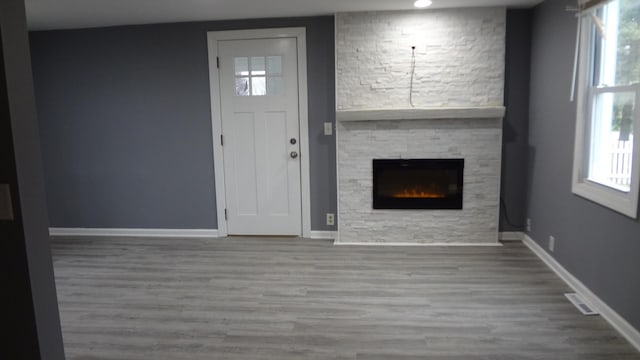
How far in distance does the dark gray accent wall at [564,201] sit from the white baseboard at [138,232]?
3.37 metres

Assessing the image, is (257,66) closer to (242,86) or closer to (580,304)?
(242,86)

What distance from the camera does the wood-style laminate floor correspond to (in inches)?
105

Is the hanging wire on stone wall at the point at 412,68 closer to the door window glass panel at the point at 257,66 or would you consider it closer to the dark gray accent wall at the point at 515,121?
the dark gray accent wall at the point at 515,121

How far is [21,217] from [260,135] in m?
3.42

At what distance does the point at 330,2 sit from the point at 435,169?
74.5 inches

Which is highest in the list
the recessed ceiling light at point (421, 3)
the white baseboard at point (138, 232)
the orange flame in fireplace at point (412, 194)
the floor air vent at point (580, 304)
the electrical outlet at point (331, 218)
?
the recessed ceiling light at point (421, 3)

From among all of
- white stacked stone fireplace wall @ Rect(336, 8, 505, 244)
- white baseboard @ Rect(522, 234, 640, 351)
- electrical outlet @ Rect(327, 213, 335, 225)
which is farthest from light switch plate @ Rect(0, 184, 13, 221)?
electrical outlet @ Rect(327, 213, 335, 225)

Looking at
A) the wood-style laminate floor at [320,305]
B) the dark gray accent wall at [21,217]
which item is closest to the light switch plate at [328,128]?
the wood-style laminate floor at [320,305]

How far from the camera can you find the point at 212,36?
471cm

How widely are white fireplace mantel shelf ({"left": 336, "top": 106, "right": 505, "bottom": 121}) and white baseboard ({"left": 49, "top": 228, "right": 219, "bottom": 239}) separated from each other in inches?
79.7

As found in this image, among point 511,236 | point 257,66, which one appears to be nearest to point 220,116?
point 257,66

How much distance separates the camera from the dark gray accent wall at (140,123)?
476 centimetres

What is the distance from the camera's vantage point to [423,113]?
4.36 meters

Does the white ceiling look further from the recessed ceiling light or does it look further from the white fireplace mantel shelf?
the white fireplace mantel shelf
